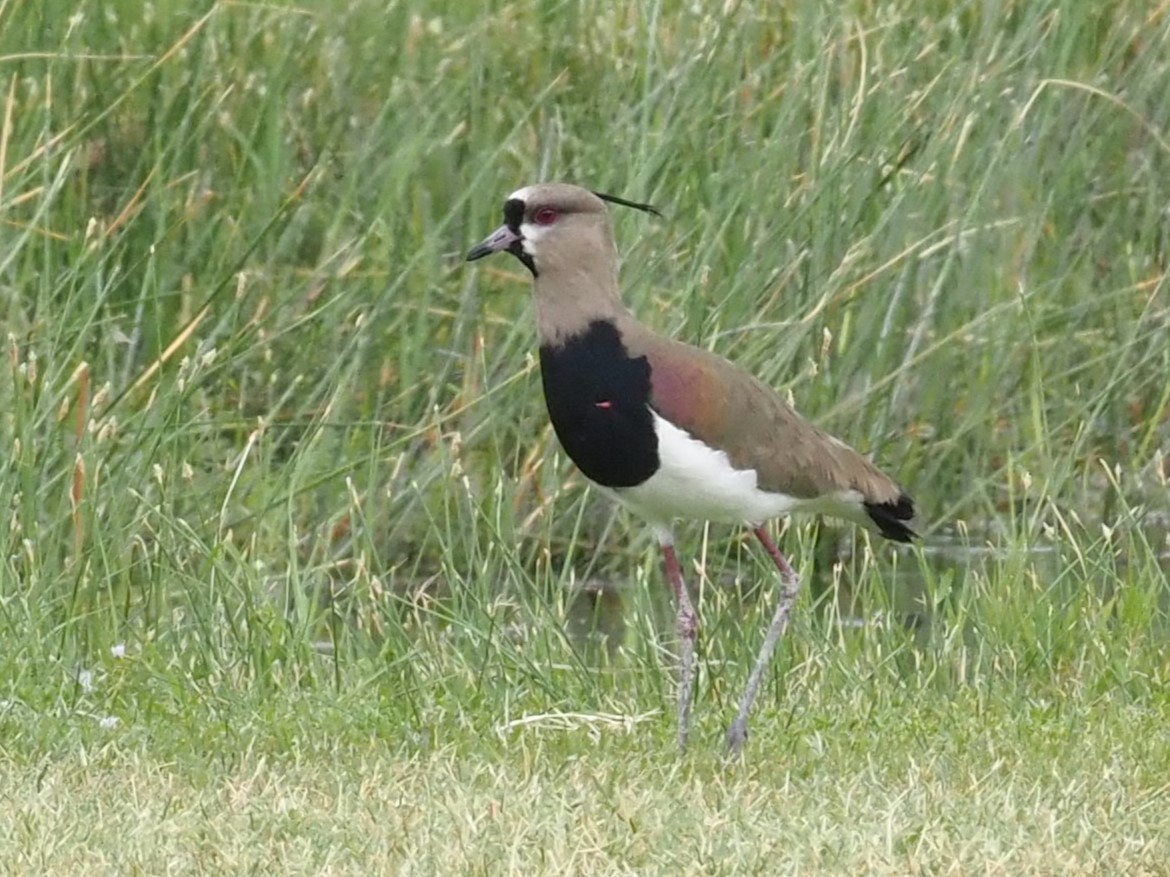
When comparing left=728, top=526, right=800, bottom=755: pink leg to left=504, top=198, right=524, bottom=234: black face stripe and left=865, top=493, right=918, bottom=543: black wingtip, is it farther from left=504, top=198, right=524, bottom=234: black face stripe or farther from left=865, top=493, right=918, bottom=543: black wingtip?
left=504, top=198, right=524, bottom=234: black face stripe

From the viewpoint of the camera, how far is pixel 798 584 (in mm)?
5059

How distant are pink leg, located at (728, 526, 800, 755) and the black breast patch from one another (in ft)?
1.38

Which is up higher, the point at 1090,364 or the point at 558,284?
the point at 558,284

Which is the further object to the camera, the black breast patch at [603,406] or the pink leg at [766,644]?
the black breast patch at [603,406]

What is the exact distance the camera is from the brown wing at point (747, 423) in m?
4.74

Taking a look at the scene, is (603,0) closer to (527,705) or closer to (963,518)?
(963,518)

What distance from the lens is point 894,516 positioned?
17.0ft

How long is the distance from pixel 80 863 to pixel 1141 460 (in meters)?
3.94

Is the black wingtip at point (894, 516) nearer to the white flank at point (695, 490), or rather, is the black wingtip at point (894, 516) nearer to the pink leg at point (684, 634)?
the white flank at point (695, 490)

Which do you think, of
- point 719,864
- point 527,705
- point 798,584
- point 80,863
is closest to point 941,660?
point 798,584

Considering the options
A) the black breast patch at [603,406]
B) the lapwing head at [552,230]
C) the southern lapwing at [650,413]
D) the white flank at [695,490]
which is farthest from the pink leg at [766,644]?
the lapwing head at [552,230]

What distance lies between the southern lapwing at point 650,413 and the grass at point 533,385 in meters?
0.38

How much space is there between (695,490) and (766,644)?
34cm

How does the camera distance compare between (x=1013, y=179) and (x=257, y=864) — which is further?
(x=1013, y=179)
